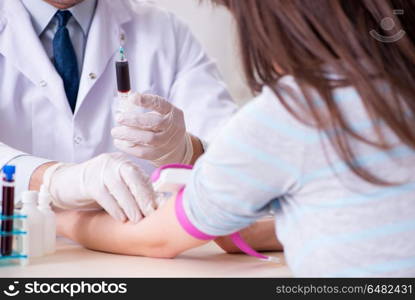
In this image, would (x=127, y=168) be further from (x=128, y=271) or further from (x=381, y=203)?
(x=381, y=203)

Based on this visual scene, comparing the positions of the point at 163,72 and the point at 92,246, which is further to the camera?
the point at 163,72

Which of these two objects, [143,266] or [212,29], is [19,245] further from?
[212,29]

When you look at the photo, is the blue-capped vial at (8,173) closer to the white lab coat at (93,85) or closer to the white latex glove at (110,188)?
the white latex glove at (110,188)

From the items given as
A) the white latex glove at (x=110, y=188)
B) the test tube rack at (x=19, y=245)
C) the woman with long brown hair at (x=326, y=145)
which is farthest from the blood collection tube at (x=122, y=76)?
the woman with long brown hair at (x=326, y=145)

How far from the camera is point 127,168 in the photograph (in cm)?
126

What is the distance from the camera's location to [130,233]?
3.87ft

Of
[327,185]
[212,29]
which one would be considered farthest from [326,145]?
[212,29]

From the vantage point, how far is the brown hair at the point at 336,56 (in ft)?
2.66

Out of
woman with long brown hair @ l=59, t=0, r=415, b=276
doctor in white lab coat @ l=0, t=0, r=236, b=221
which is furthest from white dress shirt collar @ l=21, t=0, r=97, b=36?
woman with long brown hair @ l=59, t=0, r=415, b=276

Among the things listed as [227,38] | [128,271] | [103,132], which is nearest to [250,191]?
[128,271]

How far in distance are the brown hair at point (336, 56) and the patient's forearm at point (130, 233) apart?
1.01 ft

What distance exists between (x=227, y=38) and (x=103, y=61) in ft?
4.19

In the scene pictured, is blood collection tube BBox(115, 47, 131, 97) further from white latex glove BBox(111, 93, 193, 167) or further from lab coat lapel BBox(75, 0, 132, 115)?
lab coat lapel BBox(75, 0, 132, 115)

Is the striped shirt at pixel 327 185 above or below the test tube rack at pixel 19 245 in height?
above
